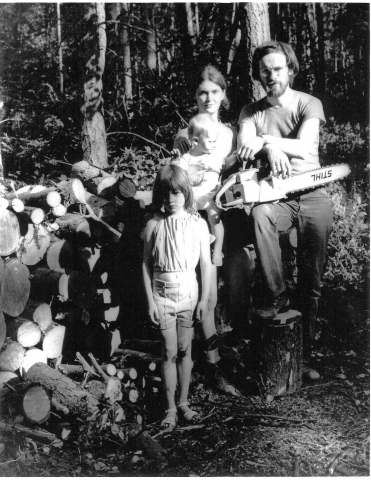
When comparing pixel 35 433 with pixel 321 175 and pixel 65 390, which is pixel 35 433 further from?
pixel 321 175

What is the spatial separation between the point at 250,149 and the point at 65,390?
1954 millimetres

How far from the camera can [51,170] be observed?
21.6 ft

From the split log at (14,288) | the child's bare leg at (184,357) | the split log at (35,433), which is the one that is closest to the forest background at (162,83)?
the split log at (14,288)

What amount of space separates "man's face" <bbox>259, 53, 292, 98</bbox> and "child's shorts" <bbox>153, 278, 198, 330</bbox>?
1.44 metres

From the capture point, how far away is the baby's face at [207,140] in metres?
3.48

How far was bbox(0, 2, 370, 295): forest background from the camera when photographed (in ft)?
15.3

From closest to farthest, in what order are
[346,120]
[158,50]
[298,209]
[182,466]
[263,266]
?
1. [182,466]
2. [263,266]
3. [298,209]
4. [346,120]
5. [158,50]

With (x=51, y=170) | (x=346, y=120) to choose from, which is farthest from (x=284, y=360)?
(x=51, y=170)

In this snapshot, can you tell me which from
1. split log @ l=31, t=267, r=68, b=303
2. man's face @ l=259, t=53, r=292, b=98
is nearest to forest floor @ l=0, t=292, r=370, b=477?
split log @ l=31, t=267, r=68, b=303

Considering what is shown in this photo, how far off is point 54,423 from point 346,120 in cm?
400

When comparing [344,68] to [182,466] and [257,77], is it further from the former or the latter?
[182,466]

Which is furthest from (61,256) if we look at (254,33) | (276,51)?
(254,33)

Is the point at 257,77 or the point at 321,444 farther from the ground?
the point at 257,77

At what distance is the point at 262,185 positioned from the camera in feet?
11.4
